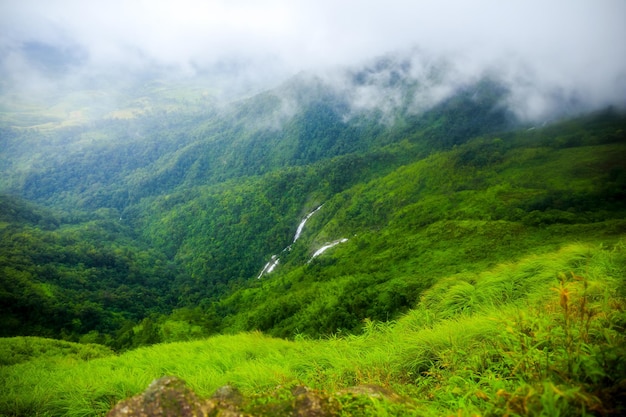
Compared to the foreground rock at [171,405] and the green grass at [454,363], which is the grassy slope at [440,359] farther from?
the foreground rock at [171,405]

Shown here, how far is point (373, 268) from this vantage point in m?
36.4

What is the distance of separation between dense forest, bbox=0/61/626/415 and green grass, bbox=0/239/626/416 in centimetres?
4

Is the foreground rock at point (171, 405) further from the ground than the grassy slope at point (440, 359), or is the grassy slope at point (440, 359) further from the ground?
the foreground rock at point (171, 405)

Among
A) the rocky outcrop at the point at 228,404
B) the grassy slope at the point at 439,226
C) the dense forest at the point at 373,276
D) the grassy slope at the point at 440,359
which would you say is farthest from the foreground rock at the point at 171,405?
the grassy slope at the point at 439,226

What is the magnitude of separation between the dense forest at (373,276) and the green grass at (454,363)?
0.14 ft

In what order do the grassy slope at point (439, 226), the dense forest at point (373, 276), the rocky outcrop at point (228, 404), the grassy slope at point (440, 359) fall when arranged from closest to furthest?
1. the grassy slope at point (440, 359)
2. the rocky outcrop at point (228, 404)
3. the dense forest at point (373, 276)
4. the grassy slope at point (439, 226)

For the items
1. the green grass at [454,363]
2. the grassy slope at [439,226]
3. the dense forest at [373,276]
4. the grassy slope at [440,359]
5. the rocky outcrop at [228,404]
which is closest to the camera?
the green grass at [454,363]

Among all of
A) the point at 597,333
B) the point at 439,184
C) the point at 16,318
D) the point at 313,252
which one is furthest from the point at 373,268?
the point at 16,318

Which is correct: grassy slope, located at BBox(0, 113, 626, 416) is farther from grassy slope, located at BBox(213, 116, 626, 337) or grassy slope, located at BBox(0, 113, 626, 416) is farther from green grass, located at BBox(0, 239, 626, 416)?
grassy slope, located at BBox(213, 116, 626, 337)

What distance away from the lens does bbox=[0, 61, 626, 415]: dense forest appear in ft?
15.4

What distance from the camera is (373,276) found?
1111 inches

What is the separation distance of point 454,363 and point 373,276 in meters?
23.4

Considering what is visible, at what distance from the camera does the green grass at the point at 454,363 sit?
128 inches

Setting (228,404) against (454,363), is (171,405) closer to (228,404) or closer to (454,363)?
(228,404)
